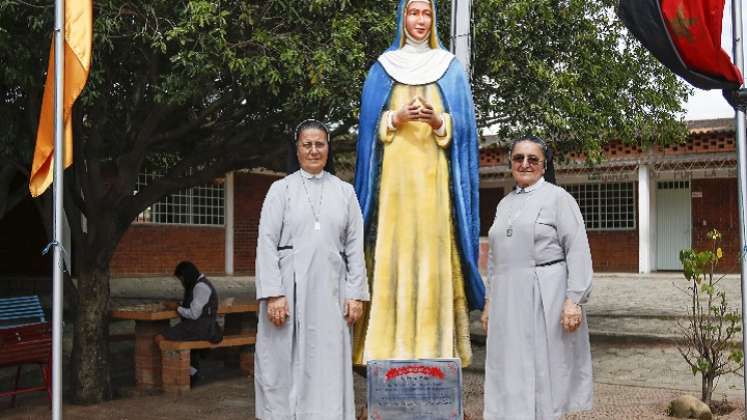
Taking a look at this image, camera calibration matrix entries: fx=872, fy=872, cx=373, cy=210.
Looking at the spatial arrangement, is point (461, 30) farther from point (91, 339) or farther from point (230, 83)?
point (91, 339)

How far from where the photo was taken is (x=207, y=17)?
635 centimetres

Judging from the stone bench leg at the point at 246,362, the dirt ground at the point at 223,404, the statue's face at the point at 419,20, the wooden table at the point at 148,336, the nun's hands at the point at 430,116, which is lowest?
the dirt ground at the point at 223,404

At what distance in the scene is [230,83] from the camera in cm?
870

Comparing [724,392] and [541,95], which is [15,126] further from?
[724,392]

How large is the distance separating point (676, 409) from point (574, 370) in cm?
271

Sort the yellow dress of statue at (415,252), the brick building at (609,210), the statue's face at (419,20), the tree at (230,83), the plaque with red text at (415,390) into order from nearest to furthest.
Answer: the plaque with red text at (415,390), the yellow dress of statue at (415,252), the statue's face at (419,20), the tree at (230,83), the brick building at (609,210)

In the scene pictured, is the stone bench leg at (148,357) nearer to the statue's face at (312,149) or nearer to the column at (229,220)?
the statue's face at (312,149)

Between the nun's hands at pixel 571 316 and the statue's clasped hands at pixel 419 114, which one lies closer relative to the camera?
the nun's hands at pixel 571 316

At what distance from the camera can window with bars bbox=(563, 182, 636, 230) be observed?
22.3m

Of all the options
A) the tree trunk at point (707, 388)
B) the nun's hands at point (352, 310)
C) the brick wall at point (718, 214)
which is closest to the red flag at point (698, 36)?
the nun's hands at point (352, 310)

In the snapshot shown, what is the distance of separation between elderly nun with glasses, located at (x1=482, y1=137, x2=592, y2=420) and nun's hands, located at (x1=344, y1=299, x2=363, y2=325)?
728 millimetres

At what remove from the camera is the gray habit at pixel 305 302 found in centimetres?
459

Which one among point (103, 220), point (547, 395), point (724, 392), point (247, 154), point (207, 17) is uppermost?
point (207, 17)

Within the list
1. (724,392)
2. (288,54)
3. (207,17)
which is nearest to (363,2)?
(288,54)
